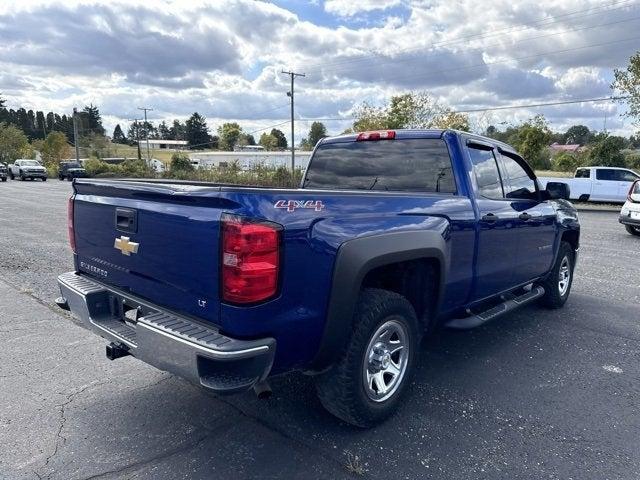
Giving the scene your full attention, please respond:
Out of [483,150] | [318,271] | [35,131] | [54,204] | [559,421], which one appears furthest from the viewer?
[35,131]

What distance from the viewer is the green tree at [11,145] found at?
63.5m

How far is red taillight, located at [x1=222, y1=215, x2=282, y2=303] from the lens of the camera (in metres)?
2.35

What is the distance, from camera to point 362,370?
298cm

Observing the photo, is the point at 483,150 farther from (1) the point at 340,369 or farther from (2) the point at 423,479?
(2) the point at 423,479

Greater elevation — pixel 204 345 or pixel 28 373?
pixel 204 345

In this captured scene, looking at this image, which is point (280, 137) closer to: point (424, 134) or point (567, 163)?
point (567, 163)

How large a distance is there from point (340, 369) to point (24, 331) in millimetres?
3605

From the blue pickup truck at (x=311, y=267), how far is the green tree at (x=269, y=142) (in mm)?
107932

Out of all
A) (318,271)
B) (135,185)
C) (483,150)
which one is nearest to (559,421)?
(318,271)

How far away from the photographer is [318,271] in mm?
2611

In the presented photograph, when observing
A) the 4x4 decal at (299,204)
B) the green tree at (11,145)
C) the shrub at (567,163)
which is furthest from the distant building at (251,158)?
the 4x4 decal at (299,204)

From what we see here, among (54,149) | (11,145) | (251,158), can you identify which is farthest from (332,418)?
(11,145)

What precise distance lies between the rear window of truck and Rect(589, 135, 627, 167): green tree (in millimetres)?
29512

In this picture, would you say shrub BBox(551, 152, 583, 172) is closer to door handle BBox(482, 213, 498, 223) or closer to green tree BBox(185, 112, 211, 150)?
door handle BBox(482, 213, 498, 223)
